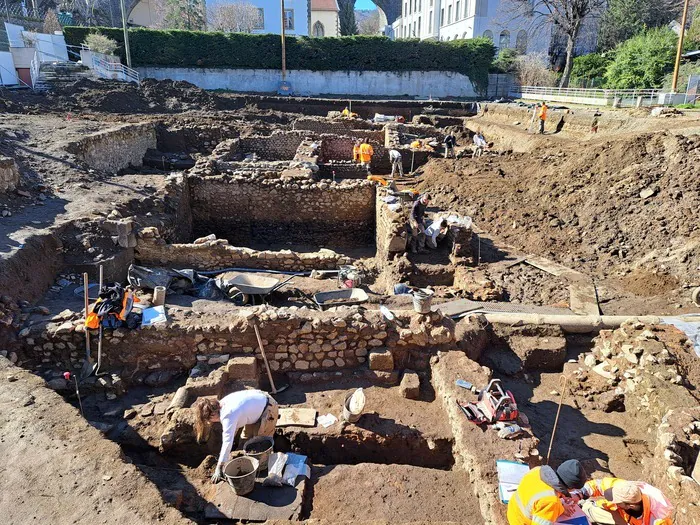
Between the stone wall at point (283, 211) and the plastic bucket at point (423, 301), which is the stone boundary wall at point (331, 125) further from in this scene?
the plastic bucket at point (423, 301)

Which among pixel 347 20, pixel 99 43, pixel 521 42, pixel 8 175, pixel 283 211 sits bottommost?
pixel 283 211

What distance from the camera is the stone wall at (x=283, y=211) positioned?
1213cm

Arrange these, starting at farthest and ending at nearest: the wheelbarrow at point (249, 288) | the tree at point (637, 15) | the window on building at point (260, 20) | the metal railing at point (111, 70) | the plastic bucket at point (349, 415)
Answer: the window on building at point (260, 20) → the tree at point (637, 15) → the metal railing at point (111, 70) → the wheelbarrow at point (249, 288) → the plastic bucket at point (349, 415)

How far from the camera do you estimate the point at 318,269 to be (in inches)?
370

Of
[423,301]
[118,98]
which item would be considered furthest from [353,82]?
[423,301]

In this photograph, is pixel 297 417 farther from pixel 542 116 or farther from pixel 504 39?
pixel 504 39

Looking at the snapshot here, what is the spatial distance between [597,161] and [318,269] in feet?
30.2

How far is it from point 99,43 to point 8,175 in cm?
2812

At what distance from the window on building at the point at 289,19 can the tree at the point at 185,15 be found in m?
8.31

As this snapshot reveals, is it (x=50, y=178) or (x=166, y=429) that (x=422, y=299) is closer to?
(x=166, y=429)

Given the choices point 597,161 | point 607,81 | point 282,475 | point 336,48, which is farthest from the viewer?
point 336,48

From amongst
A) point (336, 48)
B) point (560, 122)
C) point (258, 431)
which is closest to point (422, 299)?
point (258, 431)

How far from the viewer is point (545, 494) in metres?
3.36

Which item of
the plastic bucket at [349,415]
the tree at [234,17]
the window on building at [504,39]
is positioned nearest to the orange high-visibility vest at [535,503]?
the plastic bucket at [349,415]
